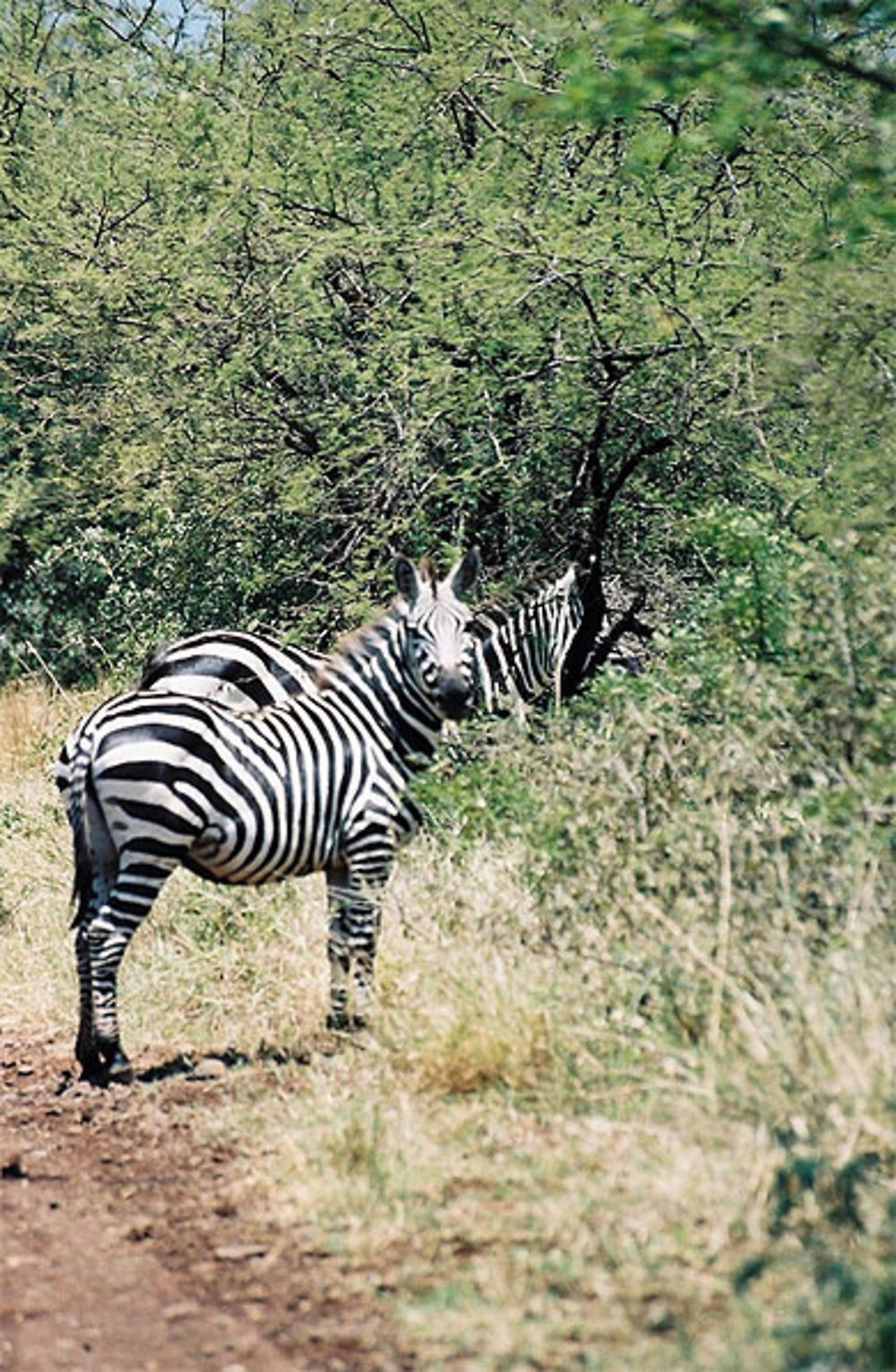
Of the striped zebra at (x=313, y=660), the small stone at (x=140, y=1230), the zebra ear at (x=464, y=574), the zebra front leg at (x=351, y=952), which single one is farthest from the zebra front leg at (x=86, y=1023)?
the zebra ear at (x=464, y=574)

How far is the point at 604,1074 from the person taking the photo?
253 inches

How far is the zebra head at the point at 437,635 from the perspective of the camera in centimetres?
862

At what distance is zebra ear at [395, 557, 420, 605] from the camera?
8.72 metres

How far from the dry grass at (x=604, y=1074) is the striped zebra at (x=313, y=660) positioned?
120 centimetres

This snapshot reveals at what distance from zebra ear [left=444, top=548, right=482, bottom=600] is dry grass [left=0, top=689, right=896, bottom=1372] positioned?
1023mm

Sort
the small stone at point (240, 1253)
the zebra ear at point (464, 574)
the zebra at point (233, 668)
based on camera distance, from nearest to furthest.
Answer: the small stone at point (240, 1253) → the zebra ear at point (464, 574) → the zebra at point (233, 668)

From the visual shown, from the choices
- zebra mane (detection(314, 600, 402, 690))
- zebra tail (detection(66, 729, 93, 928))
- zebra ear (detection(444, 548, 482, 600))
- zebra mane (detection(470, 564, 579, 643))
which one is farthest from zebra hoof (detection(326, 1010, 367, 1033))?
zebra mane (detection(470, 564, 579, 643))

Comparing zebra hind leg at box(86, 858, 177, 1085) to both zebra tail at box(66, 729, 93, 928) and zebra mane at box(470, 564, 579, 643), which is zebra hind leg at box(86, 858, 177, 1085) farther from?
zebra mane at box(470, 564, 579, 643)

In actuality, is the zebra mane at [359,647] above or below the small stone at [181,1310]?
above

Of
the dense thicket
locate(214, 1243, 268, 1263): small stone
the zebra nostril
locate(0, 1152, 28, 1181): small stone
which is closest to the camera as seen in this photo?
locate(214, 1243, 268, 1263): small stone

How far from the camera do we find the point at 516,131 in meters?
12.4

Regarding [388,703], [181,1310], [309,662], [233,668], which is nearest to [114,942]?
[388,703]

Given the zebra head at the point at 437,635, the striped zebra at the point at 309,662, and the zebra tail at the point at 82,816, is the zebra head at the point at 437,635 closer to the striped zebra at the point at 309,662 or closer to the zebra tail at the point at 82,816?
the striped zebra at the point at 309,662

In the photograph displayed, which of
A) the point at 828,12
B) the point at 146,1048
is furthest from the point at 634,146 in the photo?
the point at 146,1048
